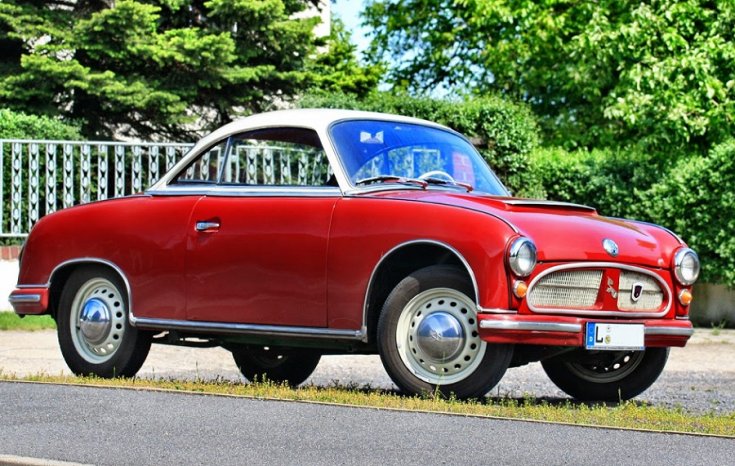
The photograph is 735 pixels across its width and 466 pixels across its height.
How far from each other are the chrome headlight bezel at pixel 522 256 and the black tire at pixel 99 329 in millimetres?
2992

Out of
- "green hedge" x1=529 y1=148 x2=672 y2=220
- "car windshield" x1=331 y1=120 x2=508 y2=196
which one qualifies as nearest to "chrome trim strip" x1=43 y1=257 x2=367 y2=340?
"car windshield" x1=331 y1=120 x2=508 y2=196

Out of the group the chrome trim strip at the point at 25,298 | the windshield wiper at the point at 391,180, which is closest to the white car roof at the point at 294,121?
the windshield wiper at the point at 391,180

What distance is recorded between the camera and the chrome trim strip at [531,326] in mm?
7613

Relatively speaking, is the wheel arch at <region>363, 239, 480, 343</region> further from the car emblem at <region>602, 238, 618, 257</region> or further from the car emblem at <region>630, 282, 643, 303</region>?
the car emblem at <region>630, 282, 643, 303</region>

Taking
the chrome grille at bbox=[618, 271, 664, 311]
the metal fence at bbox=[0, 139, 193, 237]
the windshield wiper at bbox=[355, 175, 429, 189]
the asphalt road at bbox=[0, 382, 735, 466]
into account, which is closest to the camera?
the asphalt road at bbox=[0, 382, 735, 466]

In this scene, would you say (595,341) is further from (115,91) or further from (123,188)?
(115,91)

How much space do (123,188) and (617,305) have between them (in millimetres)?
11228

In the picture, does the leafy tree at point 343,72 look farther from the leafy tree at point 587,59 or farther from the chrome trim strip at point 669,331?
the chrome trim strip at point 669,331

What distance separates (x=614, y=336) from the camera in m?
7.97

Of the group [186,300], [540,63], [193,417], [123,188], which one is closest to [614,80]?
[540,63]

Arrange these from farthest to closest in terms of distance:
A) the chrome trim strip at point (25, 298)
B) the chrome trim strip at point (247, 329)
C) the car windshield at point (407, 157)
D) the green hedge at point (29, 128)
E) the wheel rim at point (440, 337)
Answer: the green hedge at point (29, 128) < the chrome trim strip at point (25, 298) < the car windshield at point (407, 157) < the chrome trim strip at point (247, 329) < the wheel rim at point (440, 337)

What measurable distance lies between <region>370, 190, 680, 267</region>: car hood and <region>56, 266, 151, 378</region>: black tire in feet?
7.11

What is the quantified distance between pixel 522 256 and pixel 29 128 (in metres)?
12.0

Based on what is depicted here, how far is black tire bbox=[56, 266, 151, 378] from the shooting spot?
9430 millimetres
